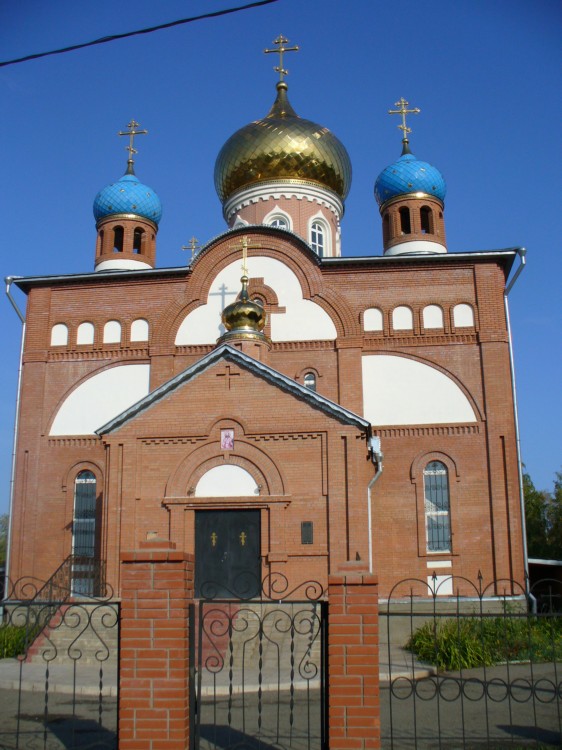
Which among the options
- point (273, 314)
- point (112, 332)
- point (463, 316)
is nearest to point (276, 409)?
point (273, 314)

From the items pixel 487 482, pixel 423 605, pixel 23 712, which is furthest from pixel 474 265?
pixel 23 712

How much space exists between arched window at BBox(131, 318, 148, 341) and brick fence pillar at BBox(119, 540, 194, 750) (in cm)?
1174

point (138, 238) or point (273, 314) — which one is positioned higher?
point (138, 238)

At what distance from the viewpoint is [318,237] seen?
19.8 m

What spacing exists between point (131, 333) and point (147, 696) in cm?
1225

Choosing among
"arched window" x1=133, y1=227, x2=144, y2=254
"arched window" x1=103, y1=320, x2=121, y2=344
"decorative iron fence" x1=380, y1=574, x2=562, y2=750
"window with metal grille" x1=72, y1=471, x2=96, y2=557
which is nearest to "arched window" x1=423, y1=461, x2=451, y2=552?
"decorative iron fence" x1=380, y1=574, x2=562, y2=750

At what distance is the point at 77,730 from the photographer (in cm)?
686

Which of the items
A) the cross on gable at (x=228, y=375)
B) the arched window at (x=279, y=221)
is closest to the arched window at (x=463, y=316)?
the cross on gable at (x=228, y=375)

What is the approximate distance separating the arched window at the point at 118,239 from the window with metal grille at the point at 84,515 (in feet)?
19.3

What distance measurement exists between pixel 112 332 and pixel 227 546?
5.95m

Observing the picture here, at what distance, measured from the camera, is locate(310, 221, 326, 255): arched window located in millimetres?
19625

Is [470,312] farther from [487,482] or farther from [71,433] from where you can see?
[71,433]

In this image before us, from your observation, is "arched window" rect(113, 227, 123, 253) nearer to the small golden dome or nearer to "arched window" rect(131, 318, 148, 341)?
"arched window" rect(131, 318, 148, 341)

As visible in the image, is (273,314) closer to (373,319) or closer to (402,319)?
(373,319)
